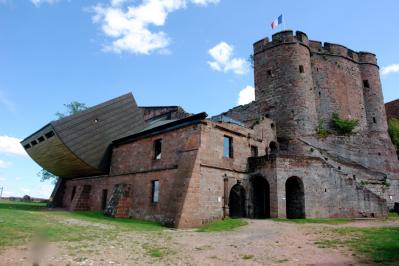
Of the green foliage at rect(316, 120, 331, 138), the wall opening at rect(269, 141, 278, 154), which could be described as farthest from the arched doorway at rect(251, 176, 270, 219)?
the green foliage at rect(316, 120, 331, 138)

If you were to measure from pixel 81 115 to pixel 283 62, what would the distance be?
18.6 meters

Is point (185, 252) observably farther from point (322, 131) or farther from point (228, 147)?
point (322, 131)

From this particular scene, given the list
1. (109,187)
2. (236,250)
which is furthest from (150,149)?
(236,250)

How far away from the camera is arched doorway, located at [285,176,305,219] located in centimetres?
1872

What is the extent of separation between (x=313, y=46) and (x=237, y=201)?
19.2 metres

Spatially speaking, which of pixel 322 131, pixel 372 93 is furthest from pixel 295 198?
pixel 372 93

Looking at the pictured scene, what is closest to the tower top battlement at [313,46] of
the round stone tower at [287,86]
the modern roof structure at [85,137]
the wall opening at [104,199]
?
the round stone tower at [287,86]

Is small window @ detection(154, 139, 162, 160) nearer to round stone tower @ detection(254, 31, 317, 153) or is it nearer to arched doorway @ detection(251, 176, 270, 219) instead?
arched doorway @ detection(251, 176, 270, 219)

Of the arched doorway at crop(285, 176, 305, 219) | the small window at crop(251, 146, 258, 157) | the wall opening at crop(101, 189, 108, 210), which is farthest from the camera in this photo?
the wall opening at crop(101, 189, 108, 210)

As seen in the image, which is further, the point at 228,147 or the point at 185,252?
the point at 228,147

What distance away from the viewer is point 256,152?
870 inches

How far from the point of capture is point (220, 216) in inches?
680

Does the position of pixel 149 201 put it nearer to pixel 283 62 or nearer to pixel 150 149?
pixel 150 149

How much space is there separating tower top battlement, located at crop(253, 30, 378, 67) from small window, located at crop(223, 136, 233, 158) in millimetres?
13317
